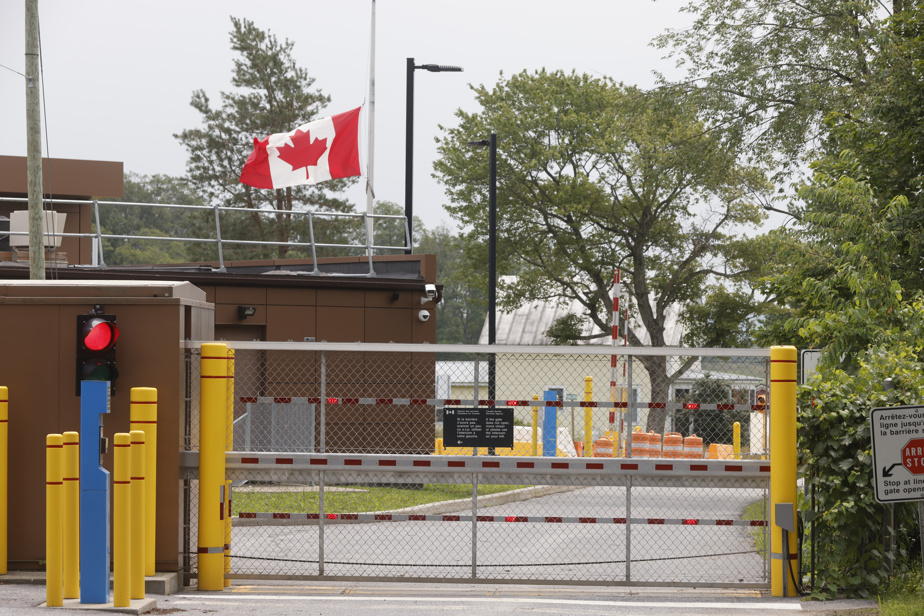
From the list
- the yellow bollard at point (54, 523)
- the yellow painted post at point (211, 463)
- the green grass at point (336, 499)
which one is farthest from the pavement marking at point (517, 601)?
the green grass at point (336, 499)

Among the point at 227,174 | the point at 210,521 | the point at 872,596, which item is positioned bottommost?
the point at 872,596

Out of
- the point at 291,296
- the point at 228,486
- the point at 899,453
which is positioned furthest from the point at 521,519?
the point at 291,296

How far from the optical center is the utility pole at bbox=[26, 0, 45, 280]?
14.6 metres

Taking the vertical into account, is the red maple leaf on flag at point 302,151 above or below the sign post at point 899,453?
above

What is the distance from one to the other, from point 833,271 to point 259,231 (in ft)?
131

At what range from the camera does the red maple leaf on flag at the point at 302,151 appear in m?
21.0

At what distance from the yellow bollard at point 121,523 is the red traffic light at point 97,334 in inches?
54.2

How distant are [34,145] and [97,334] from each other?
327 inches

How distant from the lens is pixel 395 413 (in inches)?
718

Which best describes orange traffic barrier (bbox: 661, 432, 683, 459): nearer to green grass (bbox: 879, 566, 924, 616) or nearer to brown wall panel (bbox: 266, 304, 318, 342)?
green grass (bbox: 879, 566, 924, 616)

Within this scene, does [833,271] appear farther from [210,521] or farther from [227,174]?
[227,174]

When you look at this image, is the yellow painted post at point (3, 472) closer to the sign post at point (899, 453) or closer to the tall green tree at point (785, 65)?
the sign post at point (899, 453)

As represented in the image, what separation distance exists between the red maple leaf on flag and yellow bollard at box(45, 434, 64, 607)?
48.2 feet

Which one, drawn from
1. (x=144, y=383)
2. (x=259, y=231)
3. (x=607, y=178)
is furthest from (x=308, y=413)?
(x=259, y=231)
